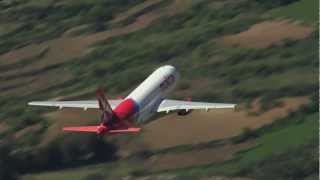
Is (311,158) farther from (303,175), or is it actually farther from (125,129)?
(125,129)

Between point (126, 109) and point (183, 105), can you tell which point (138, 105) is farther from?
point (183, 105)

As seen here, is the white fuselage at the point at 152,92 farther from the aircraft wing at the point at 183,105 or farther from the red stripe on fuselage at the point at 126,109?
the aircraft wing at the point at 183,105

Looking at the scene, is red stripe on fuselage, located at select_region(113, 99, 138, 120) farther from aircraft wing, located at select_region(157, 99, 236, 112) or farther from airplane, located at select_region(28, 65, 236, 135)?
aircraft wing, located at select_region(157, 99, 236, 112)

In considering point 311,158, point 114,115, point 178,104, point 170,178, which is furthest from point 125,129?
point 311,158

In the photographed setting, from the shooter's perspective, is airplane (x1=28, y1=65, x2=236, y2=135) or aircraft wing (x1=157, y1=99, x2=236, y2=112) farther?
aircraft wing (x1=157, y1=99, x2=236, y2=112)

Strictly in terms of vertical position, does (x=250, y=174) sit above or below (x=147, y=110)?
below

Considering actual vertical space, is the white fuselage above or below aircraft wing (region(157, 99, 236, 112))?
above

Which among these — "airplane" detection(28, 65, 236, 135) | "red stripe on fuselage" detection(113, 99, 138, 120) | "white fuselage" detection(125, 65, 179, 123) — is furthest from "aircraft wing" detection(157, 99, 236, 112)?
"red stripe on fuselage" detection(113, 99, 138, 120)

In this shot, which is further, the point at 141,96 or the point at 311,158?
the point at 311,158
